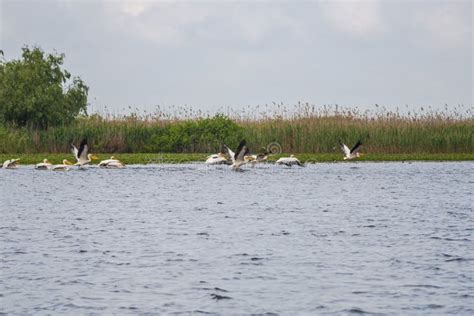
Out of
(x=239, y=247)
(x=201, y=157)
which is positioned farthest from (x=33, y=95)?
(x=239, y=247)

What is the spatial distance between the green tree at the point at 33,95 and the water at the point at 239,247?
59.2ft

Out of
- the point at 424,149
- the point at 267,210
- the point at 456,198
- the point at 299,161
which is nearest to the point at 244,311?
the point at 267,210

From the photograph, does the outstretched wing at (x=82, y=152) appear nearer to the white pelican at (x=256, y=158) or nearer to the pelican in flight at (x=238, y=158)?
the pelican in flight at (x=238, y=158)

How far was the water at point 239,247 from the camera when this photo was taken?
14.0m

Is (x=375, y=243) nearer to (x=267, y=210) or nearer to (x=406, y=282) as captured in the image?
(x=406, y=282)

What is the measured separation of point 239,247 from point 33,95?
36.0 meters

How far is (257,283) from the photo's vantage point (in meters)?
15.1

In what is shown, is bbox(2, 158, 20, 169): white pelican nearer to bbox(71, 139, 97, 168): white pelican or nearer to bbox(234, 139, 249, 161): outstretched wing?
bbox(71, 139, 97, 168): white pelican

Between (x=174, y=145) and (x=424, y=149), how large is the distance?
11.2 m

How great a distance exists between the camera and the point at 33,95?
53188 millimetres

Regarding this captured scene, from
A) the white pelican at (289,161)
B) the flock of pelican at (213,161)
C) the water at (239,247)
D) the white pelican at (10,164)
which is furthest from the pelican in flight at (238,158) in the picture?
the white pelican at (10,164)

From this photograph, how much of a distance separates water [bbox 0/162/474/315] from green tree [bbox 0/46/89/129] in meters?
18.1

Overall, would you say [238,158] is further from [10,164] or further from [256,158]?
[10,164]

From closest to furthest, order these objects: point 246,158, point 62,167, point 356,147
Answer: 1. point 62,167
2. point 246,158
3. point 356,147
